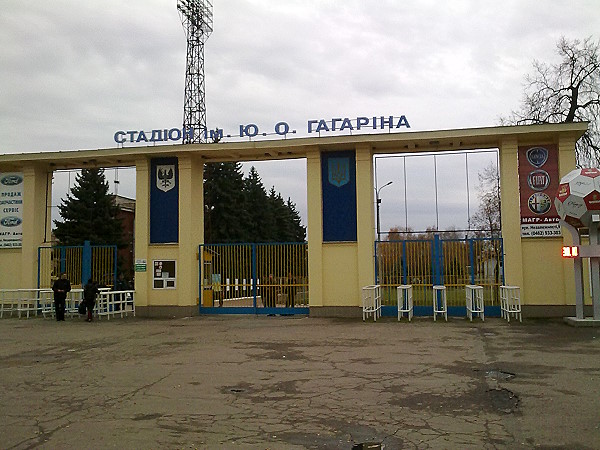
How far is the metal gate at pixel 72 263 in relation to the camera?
23.8 m

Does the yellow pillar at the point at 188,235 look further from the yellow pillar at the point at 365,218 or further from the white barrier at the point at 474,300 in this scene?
the white barrier at the point at 474,300

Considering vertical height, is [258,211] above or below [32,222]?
above

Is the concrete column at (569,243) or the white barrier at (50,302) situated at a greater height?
the concrete column at (569,243)

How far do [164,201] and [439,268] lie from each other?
34.4ft

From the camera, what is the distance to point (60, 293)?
20.7m

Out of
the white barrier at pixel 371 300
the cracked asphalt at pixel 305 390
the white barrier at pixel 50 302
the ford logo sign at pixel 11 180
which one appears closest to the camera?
the cracked asphalt at pixel 305 390

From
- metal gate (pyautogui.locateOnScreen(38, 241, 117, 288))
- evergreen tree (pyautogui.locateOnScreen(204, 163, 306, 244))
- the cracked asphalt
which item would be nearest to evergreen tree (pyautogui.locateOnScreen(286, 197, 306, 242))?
evergreen tree (pyautogui.locateOnScreen(204, 163, 306, 244))

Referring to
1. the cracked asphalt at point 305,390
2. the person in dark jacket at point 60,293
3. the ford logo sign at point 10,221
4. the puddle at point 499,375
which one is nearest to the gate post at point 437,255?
the cracked asphalt at point 305,390

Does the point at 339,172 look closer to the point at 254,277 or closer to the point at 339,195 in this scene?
the point at 339,195

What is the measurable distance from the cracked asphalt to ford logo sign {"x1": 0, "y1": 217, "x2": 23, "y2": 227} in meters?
9.66

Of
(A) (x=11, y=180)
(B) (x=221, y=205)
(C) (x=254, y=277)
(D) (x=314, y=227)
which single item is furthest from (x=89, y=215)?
(D) (x=314, y=227)

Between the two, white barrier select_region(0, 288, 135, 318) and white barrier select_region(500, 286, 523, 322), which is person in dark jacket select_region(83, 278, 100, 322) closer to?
white barrier select_region(0, 288, 135, 318)

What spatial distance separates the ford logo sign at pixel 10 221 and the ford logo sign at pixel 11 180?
141 centimetres

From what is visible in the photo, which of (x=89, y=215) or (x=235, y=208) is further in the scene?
(x=235, y=208)
